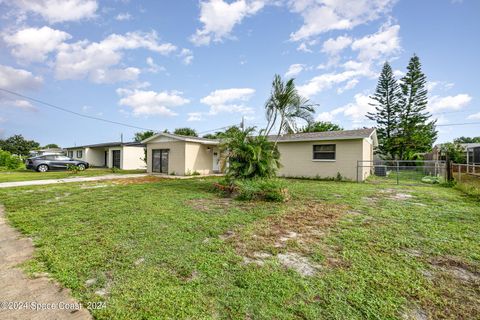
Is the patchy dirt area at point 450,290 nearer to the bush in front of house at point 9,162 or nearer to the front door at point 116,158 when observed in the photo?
the front door at point 116,158

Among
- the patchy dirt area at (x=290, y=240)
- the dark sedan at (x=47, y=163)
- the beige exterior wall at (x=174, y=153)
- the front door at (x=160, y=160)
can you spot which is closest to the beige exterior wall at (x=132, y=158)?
the dark sedan at (x=47, y=163)

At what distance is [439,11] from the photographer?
365 inches

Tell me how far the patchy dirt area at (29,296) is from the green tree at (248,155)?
18.6 ft

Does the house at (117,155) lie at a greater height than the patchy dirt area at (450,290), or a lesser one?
greater

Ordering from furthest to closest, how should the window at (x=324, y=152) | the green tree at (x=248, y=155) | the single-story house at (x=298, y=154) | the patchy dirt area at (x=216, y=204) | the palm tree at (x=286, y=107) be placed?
1. the window at (x=324, y=152)
2. the single-story house at (x=298, y=154)
3. the palm tree at (x=286, y=107)
4. the green tree at (x=248, y=155)
5. the patchy dirt area at (x=216, y=204)

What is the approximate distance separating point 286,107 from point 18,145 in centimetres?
6661

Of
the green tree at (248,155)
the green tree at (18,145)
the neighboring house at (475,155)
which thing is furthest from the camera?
the green tree at (18,145)

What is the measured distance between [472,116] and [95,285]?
145 ft

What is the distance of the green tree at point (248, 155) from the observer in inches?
302

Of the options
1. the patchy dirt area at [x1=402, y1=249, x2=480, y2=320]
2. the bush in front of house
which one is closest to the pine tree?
the patchy dirt area at [x1=402, y1=249, x2=480, y2=320]

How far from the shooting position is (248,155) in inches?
305

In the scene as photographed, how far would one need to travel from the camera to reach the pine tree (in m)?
24.6

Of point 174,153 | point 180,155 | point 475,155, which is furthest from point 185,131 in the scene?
point 475,155

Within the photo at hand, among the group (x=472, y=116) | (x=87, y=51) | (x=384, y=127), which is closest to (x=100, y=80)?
(x=87, y=51)
